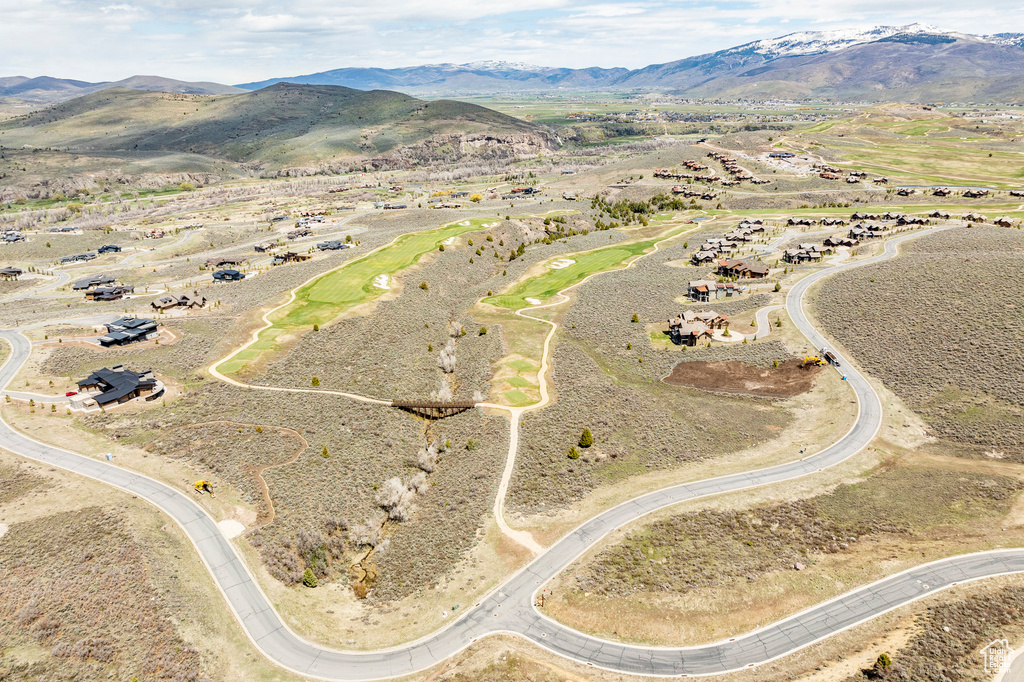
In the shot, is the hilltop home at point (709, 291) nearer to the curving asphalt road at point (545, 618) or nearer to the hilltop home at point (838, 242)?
the hilltop home at point (838, 242)

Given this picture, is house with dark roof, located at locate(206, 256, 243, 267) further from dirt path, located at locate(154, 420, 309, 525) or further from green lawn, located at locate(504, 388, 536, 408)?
green lawn, located at locate(504, 388, 536, 408)

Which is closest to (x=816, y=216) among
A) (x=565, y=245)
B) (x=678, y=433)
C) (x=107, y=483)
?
(x=565, y=245)

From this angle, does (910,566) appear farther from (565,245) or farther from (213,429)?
(565,245)

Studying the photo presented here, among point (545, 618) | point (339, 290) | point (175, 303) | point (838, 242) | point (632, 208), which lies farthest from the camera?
point (632, 208)

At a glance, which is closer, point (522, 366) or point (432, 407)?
point (432, 407)

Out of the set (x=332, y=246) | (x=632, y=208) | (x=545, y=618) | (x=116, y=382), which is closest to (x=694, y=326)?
(x=545, y=618)

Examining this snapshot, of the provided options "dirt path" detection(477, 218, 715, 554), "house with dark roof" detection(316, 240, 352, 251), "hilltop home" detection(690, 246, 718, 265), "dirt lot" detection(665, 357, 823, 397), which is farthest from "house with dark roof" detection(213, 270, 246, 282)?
"hilltop home" detection(690, 246, 718, 265)

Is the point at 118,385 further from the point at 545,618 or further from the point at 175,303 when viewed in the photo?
the point at 545,618
